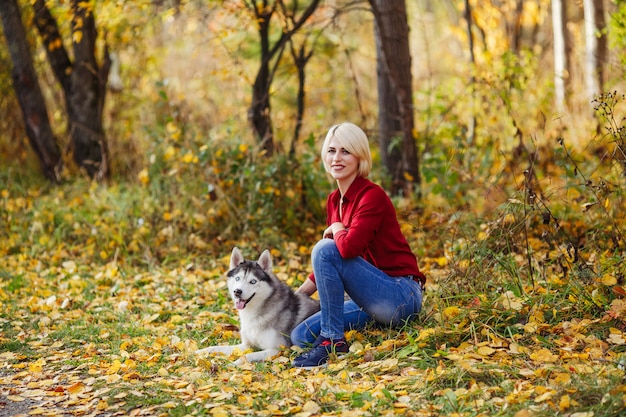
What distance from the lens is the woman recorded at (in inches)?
163

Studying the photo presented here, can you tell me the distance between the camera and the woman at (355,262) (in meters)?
4.14

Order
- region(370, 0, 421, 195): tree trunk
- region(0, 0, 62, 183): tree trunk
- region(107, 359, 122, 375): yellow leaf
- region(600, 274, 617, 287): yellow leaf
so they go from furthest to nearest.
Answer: region(0, 0, 62, 183): tree trunk < region(370, 0, 421, 195): tree trunk < region(600, 274, 617, 287): yellow leaf < region(107, 359, 122, 375): yellow leaf

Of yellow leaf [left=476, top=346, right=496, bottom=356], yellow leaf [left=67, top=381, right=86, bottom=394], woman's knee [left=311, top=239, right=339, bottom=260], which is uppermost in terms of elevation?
woman's knee [left=311, top=239, right=339, bottom=260]

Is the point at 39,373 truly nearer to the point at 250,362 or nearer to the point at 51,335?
the point at 51,335

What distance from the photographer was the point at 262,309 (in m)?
4.59

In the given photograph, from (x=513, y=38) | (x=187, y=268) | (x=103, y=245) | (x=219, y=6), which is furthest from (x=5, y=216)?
(x=513, y=38)

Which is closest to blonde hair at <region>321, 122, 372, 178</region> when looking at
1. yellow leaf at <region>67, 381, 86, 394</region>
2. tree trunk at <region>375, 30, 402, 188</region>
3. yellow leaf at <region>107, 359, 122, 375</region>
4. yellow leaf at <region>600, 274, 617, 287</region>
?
yellow leaf at <region>600, 274, 617, 287</region>

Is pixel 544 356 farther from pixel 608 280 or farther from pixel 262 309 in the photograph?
pixel 262 309

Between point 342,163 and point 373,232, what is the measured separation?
1.54ft

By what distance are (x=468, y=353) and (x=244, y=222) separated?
3792 mm

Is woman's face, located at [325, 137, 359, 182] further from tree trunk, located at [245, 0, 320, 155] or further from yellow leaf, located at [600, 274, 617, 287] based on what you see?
tree trunk, located at [245, 0, 320, 155]

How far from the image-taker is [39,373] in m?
4.37

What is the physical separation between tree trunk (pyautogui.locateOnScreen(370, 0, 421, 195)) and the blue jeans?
353 cm

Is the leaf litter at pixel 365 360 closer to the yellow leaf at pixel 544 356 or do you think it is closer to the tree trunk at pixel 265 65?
the yellow leaf at pixel 544 356
